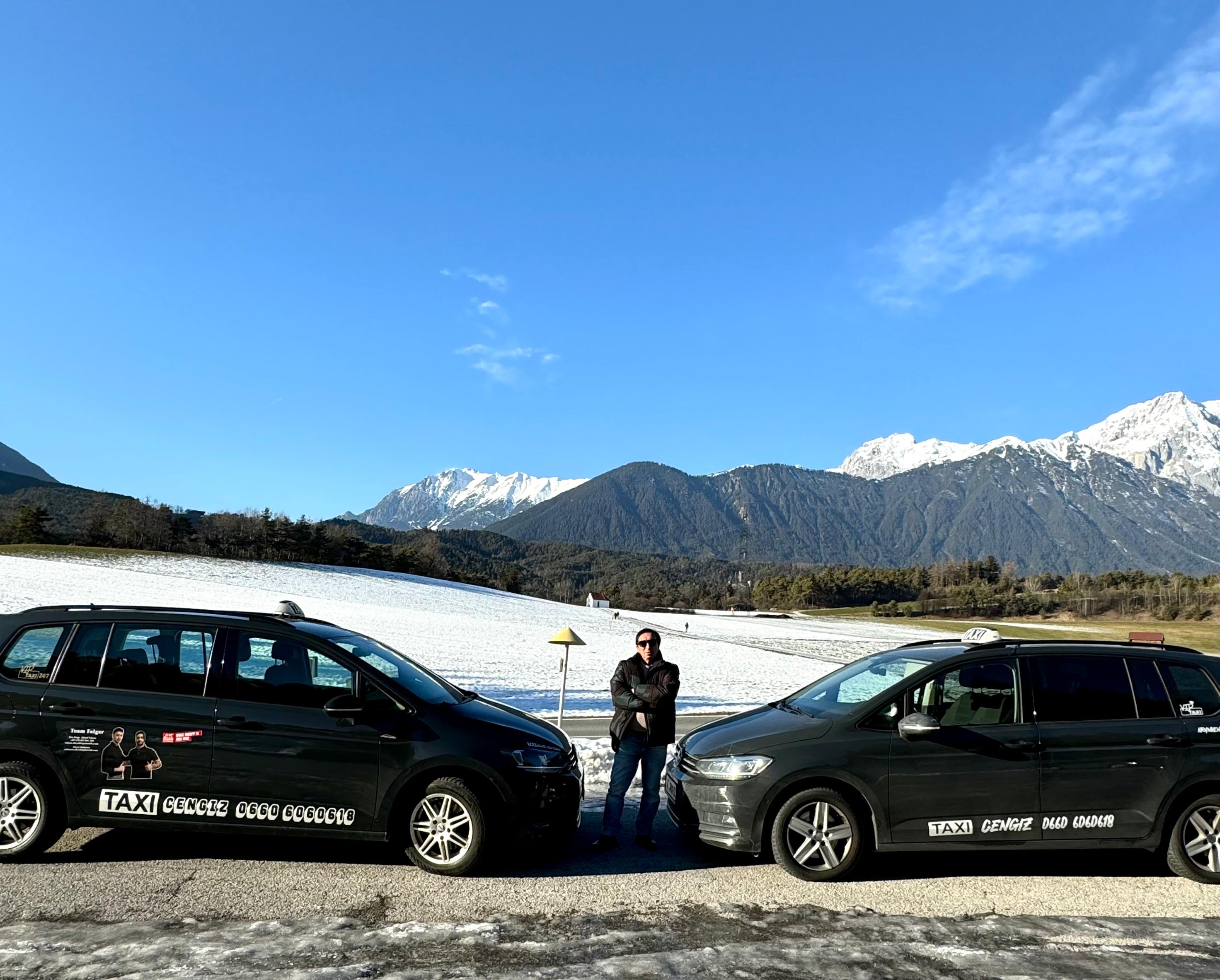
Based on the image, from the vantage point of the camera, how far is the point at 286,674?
6242mm

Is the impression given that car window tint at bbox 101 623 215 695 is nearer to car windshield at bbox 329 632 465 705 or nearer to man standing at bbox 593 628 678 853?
car windshield at bbox 329 632 465 705

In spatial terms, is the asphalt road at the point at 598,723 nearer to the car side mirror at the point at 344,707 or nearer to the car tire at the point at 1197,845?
the car side mirror at the point at 344,707

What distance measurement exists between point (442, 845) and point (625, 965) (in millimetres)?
1934

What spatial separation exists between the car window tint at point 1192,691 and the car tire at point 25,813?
824 centimetres

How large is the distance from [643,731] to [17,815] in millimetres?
4503

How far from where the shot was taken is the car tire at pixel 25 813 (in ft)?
19.5

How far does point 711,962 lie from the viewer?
15.0 ft

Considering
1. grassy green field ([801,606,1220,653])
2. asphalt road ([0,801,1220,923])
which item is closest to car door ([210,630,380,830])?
asphalt road ([0,801,1220,923])

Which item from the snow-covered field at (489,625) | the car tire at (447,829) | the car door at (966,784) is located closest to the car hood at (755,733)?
the car door at (966,784)

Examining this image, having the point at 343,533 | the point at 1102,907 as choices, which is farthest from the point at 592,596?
the point at 1102,907

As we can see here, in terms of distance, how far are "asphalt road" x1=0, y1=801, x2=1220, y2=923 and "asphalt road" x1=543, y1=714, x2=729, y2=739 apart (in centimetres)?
710

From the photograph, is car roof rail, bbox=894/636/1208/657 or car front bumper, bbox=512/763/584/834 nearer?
car front bumper, bbox=512/763/584/834

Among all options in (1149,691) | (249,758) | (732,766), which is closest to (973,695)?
(1149,691)

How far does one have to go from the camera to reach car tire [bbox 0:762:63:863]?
233 inches
